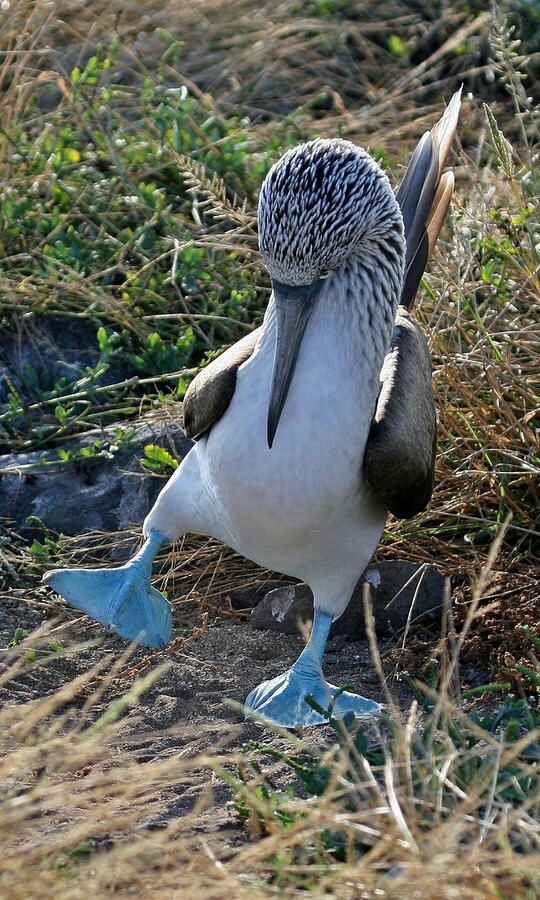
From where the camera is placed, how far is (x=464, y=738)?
3.45 meters

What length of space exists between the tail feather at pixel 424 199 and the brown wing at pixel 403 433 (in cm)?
50

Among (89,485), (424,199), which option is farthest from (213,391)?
(424,199)

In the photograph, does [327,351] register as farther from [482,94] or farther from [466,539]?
[482,94]

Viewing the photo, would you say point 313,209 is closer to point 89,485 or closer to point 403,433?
point 403,433

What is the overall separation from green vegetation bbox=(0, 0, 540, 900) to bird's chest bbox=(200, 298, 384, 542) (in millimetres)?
636

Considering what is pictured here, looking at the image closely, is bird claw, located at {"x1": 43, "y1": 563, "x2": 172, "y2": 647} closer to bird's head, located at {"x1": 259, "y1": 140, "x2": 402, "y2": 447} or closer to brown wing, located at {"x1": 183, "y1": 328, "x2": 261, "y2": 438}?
brown wing, located at {"x1": 183, "y1": 328, "x2": 261, "y2": 438}

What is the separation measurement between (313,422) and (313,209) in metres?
0.63

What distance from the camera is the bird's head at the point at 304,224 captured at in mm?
3877

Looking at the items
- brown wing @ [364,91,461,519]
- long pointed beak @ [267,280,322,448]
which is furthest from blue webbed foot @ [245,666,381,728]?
long pointed beak @ [267,280,322,448]

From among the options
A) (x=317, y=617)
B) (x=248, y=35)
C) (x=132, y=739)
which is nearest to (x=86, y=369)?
(x=317, y=617)

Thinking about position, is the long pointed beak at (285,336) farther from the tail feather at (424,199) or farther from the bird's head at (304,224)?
the tail feather at (424,199)

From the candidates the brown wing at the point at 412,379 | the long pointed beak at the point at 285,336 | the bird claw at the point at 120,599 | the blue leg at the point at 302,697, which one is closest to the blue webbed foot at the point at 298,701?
the blue leg at the point at 302,697

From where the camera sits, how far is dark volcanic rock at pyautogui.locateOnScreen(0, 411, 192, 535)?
17.7 feet

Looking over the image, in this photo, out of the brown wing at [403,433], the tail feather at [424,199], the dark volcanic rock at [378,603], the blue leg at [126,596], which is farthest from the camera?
the tail feather at [424,199]
